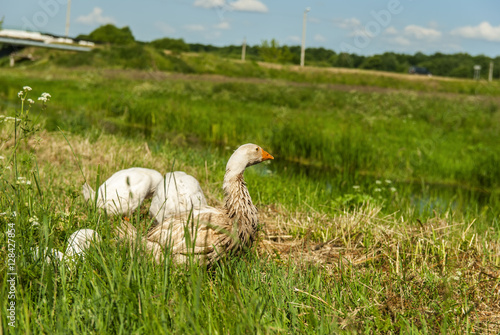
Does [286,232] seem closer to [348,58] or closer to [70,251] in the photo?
[70,251]

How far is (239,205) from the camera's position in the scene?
3348mm

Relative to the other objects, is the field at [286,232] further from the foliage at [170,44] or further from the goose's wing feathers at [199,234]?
the foliage at [170,44]

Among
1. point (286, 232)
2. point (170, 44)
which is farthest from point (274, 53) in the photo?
point (286, 232)

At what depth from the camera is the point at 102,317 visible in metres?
2.21

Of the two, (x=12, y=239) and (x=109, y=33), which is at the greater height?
(x=109, y=33)

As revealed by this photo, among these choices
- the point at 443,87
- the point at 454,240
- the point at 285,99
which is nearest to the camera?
the point at 454,240

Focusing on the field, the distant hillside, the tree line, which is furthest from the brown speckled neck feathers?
the tree line

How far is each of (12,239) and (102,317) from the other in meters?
0.85

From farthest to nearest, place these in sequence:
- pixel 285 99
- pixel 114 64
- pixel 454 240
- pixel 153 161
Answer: pixel 114 64, pixel 285 99, pixel 153 161, pixel 454 240

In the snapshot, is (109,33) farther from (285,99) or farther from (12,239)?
(12,239)

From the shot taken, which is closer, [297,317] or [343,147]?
[297,317]

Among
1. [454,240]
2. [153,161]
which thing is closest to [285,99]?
[153,161]

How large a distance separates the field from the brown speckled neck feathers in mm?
214

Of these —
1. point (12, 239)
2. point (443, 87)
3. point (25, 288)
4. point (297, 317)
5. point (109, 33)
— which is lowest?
point (297, 317)
